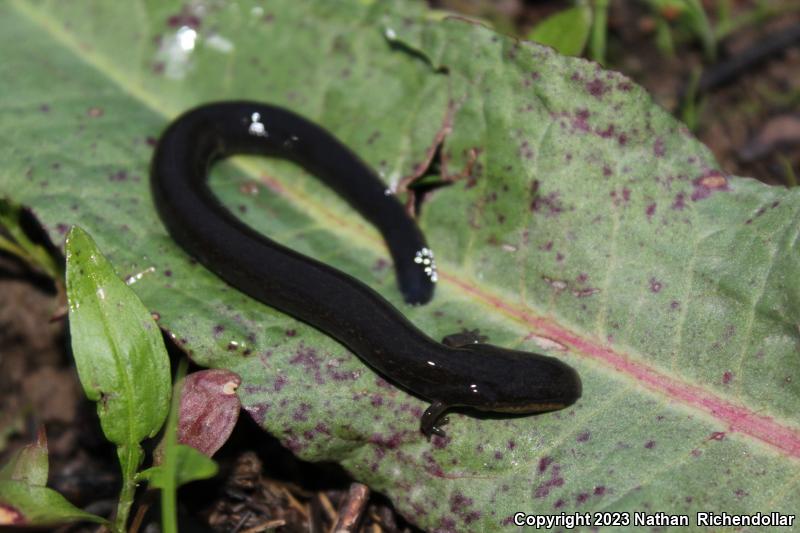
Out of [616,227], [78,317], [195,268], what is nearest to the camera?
[78,317]

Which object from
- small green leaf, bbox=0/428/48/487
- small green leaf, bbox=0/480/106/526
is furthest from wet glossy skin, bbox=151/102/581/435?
small green leaf, bbox=0/480/106/526

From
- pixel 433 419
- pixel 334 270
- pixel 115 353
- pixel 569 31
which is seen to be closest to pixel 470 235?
pixel 334 270

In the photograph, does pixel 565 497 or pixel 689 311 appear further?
pixel 689 311

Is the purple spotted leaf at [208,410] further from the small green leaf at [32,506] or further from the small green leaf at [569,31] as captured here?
the small green leaf at [569,31]

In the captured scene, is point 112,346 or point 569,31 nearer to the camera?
point 112,346

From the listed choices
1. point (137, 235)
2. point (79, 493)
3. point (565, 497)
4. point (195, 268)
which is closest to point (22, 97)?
point (137, 235)

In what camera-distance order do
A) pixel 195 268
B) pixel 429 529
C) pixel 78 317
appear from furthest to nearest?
1. pixel 195 268
2. pixel 429 529
3. pixel 78 317

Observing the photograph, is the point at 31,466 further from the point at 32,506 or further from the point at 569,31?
the point at 569,31

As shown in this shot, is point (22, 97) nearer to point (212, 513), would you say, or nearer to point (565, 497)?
point (212, 513)
